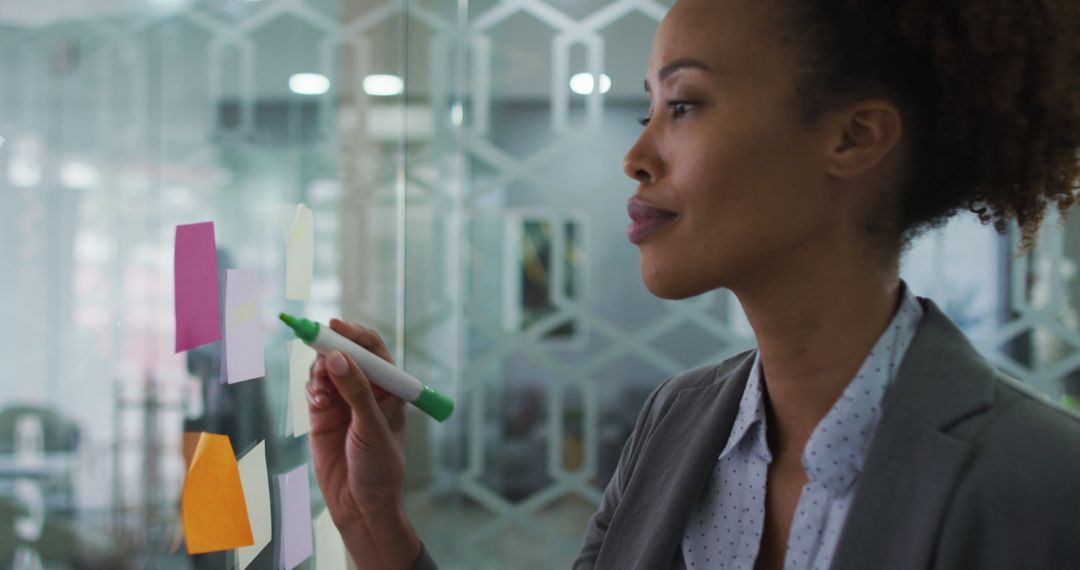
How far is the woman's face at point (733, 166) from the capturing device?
0.71m

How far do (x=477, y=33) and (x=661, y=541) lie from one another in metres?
1.62

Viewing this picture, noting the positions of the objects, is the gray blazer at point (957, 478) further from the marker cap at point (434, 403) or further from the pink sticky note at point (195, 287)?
the pink sticky note at point (195, 287)

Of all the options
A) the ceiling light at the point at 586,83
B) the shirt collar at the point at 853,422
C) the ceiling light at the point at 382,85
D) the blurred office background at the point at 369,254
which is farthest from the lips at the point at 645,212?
the ceiling light at the point at 586,83

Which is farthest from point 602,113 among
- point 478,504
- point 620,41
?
point 478,504

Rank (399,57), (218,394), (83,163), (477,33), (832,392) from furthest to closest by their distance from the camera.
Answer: (477,33) → (399,57) → (832,392) → (218,394) → (83,163)

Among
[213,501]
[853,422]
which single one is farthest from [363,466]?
[853,422]

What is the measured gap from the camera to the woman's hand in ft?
2.72

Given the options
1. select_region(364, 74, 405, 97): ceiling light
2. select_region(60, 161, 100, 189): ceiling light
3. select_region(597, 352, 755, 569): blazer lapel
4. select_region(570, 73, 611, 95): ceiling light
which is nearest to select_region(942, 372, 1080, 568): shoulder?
select_region(597, 352, 755, 569): blazer lapel

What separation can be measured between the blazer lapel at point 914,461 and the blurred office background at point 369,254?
19.1 inches

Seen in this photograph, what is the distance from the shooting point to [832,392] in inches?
29.5

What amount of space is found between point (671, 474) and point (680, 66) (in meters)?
0.38

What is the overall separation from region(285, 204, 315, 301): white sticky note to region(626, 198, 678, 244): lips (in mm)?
315

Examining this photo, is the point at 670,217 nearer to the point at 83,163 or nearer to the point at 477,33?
the point at 83,163

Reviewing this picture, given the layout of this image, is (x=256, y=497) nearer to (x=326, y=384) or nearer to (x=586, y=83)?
(x=326, y=384)
